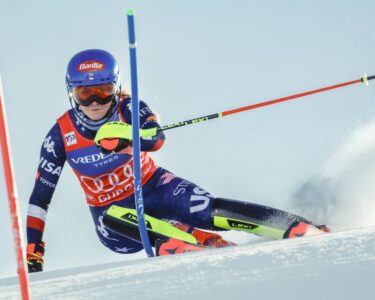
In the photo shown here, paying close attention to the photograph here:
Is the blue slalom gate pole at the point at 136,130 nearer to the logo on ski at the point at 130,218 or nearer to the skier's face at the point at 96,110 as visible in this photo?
the logo on ski at the point at 130,218

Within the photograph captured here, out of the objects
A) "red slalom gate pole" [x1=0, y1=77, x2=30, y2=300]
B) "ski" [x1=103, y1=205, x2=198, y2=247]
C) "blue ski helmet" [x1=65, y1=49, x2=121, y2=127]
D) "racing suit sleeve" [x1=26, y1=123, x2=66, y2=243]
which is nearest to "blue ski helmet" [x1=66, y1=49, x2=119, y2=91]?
"blue ski helmet" [x1=65, y1=49, x2=121, y2=127]

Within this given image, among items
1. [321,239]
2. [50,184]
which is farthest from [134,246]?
[321,239]

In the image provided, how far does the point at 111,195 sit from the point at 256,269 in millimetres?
2993

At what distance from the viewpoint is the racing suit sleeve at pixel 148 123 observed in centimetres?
397

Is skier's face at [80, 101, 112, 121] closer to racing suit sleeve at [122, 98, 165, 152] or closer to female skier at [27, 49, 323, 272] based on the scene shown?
female skier at [27, 49, 323, 272]

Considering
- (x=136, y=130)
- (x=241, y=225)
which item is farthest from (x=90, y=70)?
(x=241, y=225)

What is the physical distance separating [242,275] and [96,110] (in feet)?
9.44

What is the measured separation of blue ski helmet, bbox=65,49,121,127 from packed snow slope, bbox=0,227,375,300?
2329mm

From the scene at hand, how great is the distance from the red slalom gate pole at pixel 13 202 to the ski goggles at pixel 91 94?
9.54ft

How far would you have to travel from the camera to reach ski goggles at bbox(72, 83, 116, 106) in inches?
172

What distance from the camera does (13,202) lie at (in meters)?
1.44

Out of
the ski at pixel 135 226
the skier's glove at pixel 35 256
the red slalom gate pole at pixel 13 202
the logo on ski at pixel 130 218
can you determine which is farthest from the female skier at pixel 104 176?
the red slalom gate pole at pixel 13 202

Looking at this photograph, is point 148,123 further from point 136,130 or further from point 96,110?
point 136,130

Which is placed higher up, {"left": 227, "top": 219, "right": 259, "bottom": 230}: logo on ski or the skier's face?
the skier's face
